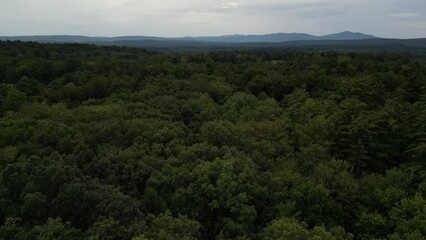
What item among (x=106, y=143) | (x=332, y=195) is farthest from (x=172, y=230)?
(x=106, y=143)

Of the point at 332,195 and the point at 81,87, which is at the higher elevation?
the point at 81,87

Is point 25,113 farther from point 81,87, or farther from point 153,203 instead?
point 153,203

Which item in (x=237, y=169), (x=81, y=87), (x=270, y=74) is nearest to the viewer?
(x=237, y=169)

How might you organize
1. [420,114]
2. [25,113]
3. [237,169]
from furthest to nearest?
1. [25,113]
2. [420,114]
3. [237,169]

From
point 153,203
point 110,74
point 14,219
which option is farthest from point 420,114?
point 110,74

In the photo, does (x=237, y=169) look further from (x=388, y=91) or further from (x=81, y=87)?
(x=388, y=91)

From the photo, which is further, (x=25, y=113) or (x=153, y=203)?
(x=25, y=113)
